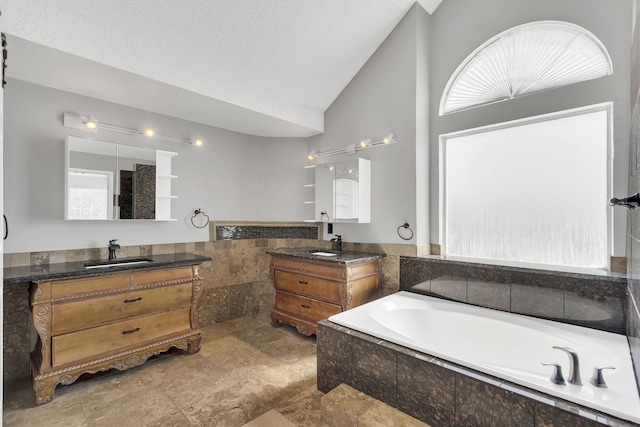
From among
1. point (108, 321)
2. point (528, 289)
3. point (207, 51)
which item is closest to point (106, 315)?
point (108, 321)

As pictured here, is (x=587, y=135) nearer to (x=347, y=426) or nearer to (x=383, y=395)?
(x=383, y=395)

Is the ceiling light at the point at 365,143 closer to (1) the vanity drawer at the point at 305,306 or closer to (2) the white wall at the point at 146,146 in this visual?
(2) the white wall at the point at 146,146

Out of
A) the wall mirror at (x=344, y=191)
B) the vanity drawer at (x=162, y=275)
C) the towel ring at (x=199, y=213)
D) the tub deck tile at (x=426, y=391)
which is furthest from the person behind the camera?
the towel ring at (x=199, y=213)

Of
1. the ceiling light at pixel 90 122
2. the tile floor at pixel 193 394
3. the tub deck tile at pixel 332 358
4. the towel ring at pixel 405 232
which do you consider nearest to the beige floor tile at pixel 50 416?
the tile floor at pixel 193 394

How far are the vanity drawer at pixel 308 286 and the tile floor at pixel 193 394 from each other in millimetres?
530

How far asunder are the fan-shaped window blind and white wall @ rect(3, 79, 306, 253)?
Result: 202cm

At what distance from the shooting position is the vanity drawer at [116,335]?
2215 mm

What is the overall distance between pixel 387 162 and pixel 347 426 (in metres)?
2.36

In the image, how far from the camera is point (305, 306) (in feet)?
10.4

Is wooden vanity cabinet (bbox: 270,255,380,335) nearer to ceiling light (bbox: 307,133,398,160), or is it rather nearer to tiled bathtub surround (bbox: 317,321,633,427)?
tiled bathtub surround (bbox: 317,321,633,427)

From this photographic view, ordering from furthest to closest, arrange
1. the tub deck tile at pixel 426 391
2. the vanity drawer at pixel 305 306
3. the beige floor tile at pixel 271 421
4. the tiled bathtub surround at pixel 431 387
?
the vanity drawer at pixel 305 306 → the beige floor tile at pixel 271 421 → the tub deck tile at pixel 426 391 → the tiled bathtub surround at pixel 431 387

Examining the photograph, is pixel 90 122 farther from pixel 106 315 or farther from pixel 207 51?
pixel 106 315

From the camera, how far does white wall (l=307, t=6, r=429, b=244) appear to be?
9.77 feet

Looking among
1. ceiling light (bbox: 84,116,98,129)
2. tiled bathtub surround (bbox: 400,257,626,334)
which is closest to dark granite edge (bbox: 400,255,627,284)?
tiled bathtub surround (bbox: 400,257,626,334)
